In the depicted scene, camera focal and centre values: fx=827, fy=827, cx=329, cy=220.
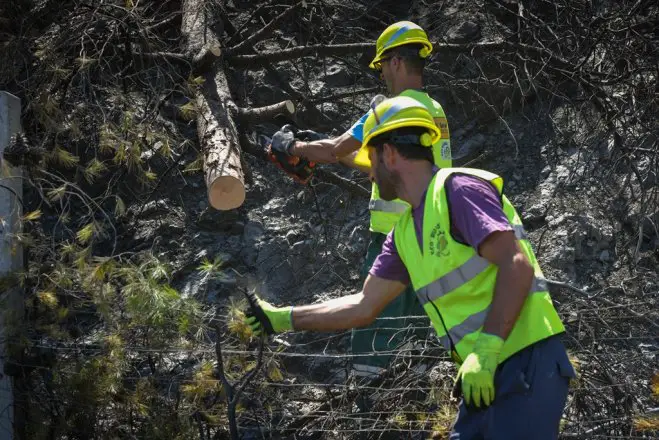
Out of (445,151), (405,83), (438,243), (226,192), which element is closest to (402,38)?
(405,83)

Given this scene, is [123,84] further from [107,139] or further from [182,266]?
[182,266]

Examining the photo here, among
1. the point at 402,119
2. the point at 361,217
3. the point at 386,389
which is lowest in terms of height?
→ the point at 386,389

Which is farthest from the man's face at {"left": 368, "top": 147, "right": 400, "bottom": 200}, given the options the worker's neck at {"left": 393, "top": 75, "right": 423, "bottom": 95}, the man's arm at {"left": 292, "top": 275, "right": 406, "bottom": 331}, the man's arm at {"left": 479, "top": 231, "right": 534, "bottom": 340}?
the worker's neck at {"left": 393, "top": 75, "right": 423, "bottom": 95}

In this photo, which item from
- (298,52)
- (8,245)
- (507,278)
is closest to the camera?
(507,278)

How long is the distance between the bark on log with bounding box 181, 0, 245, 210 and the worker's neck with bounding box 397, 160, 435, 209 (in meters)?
2.01

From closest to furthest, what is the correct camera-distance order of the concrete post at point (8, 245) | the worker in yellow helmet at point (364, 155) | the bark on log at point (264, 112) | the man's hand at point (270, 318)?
the man's hand at point (270, 318) → the concrete post at point (8, 245) → the worker in yellow helmet at point (364, 155) → the bark on log at point (264, 112)

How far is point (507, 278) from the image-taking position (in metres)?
2.32

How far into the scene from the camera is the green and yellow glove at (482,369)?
7.64 feet

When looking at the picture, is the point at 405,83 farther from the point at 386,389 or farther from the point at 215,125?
the point at 386,389

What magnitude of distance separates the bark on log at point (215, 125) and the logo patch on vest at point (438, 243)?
7.19 ft

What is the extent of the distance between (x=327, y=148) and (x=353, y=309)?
143cm

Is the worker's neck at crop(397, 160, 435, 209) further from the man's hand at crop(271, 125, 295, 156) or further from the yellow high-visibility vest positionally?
the man's hand at crop(271, 125, 295, 156)

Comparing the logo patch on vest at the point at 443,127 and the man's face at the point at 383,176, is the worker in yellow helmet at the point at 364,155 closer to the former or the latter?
the logo patch on vest at the point at 443,127

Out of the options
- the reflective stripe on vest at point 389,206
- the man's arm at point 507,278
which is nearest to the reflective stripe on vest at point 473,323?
the man's arm at point 507,278
